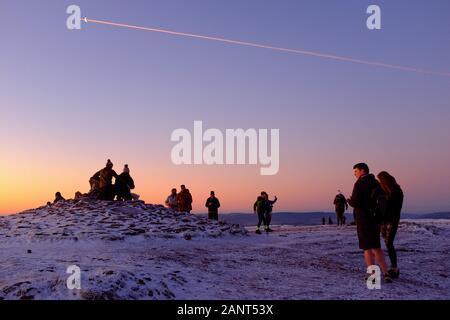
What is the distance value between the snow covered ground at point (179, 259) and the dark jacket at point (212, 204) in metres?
3.34

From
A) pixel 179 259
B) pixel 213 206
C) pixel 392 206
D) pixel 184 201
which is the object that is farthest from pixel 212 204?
pixel 392 206

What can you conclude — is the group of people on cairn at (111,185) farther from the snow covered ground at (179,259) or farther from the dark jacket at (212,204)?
the dark jacket at (212,204)

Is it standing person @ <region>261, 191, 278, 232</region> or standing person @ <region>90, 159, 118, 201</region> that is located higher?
standing person @ <region>90, 159, 118, 201</region>

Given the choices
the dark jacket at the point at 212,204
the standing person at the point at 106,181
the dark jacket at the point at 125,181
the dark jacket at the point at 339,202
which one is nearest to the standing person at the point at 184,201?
the dark jacket at the point at 212,204

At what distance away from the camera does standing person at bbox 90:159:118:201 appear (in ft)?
70.5

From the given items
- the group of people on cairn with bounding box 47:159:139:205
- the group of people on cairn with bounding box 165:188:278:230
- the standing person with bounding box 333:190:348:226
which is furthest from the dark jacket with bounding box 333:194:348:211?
the group of people on cairn with bounding box 47:159:139:205

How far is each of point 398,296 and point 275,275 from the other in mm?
2662

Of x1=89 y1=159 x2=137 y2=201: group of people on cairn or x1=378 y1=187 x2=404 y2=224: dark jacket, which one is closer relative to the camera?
x1=378 y1=187 x2=404 y2=224: dark jacket

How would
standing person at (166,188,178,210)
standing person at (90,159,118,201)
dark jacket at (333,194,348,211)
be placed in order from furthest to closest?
dark jacket at (333,194,348,211) → standing person at (166,188,178,210) → standing person at (90,159,118,201)

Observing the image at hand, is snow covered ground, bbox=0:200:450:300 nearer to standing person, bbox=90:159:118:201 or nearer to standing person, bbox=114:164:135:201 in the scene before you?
standing person, bbox=90:159:118:201

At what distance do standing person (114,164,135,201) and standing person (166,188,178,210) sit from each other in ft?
6.40
